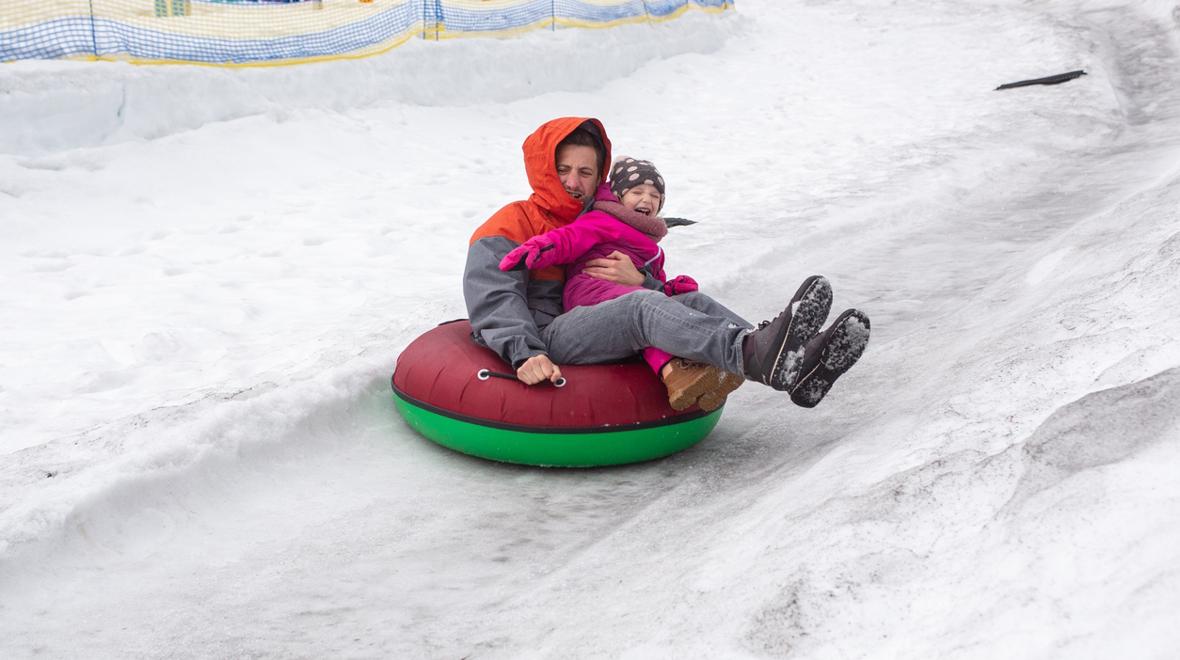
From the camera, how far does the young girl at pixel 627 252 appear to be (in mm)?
3584

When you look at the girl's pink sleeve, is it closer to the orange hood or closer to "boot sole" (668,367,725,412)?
the orange hood

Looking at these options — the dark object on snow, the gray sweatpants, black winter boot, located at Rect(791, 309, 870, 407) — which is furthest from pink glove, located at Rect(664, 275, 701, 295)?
the dark object on snow

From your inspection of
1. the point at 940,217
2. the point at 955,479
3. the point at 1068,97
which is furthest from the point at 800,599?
the point at 1068,97

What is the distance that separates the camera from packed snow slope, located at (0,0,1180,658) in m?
2.04

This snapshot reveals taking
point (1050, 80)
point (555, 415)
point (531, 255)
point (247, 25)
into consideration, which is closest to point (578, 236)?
point (531, 255)

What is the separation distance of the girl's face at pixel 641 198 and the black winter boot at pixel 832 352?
1.14 m

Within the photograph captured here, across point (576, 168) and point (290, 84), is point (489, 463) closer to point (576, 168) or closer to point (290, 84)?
point (576, 168)

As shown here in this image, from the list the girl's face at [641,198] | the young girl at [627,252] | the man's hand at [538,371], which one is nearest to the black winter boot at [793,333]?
the young girl at [627,252]

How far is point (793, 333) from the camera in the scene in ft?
10.2

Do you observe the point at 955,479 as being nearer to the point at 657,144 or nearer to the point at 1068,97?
the point at 657,144

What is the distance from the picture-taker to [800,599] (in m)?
2.03

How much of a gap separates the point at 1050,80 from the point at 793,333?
10834 mm

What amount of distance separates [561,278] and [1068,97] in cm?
943

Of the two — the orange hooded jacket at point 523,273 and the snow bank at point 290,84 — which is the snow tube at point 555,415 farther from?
the snow bank at point 290,84
